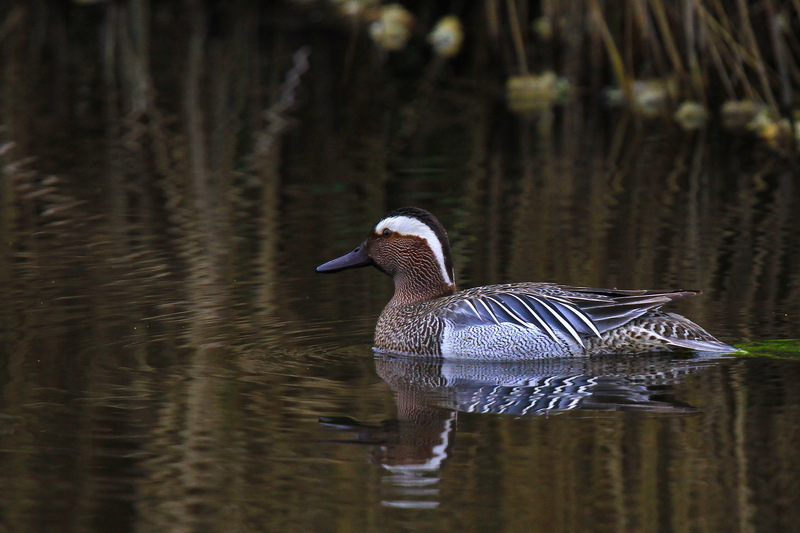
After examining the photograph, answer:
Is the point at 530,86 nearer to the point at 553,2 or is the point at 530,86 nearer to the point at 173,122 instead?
the point at 553,2

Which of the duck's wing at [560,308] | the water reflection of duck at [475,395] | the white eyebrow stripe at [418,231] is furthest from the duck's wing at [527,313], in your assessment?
the white eyebrow stripe at [418,231]

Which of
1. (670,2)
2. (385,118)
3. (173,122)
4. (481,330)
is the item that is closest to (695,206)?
(670,2)

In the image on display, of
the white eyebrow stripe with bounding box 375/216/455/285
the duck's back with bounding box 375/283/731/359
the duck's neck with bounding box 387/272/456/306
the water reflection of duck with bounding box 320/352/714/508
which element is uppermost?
the white eyebrow stripe with bounding box 375/216/455/285

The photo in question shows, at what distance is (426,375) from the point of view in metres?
7.02

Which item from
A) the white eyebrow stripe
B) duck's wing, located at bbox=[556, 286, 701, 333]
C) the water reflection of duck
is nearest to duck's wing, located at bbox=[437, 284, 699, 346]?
duck's wing, located at bbox=[556, 286, 701, 333]

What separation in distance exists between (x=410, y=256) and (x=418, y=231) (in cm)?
17

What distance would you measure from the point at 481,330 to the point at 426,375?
0.46 m

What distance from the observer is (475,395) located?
255 inches

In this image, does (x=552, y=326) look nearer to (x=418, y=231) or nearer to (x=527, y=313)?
(x=527, y=313)

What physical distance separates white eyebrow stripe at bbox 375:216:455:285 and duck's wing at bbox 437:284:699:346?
545 mm

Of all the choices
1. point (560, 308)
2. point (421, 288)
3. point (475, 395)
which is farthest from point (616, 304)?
point (421, 288)

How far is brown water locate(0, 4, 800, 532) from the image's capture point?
5059mm

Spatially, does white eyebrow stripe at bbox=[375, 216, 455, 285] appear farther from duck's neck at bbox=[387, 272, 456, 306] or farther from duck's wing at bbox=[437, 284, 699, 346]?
duck's wing at bbox=[437, 284, 699, 346]

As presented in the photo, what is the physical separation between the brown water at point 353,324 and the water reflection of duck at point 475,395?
23 mm
